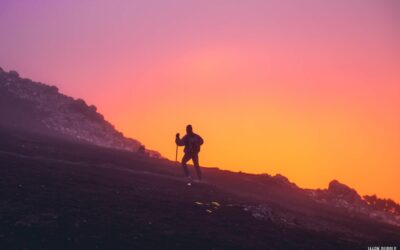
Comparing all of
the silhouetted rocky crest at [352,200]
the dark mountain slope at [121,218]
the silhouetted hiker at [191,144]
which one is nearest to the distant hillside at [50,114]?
the silhouetted rocky crest at [352,200]

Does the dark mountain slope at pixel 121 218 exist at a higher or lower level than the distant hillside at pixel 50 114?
lower

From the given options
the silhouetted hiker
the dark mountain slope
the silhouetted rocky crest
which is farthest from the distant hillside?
the dark mountain slope

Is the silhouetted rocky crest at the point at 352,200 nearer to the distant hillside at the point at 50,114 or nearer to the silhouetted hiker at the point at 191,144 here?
the silhouetted hiker at the point at 191,144

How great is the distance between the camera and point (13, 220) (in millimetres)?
6375

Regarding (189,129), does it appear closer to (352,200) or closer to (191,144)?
(191,144)

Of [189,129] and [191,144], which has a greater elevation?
[189,129]

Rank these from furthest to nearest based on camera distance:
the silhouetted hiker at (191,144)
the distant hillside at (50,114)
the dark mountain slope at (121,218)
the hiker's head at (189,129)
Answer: the distant hillside at (50,114), the hiker's head at (189,129), the silhouetted hiker at (191,144), the dark mountain slope at (121,218)

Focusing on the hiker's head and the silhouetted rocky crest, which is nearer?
the hiker's head

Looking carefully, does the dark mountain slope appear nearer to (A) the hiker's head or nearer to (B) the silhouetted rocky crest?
(A) the hiker's head

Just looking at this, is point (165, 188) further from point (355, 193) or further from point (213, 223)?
point (355, 193)

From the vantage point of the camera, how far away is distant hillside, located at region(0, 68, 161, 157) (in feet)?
137

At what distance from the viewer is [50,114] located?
46219mm

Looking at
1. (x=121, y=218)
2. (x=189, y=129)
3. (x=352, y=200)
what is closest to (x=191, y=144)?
(x=189, y=129)

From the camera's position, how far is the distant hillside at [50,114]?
137ft
